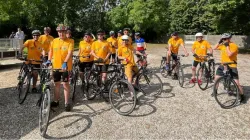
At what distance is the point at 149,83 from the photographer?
7.41 metres

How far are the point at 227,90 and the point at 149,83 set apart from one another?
2036 millimetres

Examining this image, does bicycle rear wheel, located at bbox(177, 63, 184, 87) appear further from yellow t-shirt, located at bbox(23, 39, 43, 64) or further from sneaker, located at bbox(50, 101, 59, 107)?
yellow t-shirt, located at bbox(23, 39, 43, 64)

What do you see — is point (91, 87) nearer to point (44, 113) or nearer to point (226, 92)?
point (44, 113)

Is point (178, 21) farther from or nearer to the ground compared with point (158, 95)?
farther from the ground

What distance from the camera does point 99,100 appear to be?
696cm

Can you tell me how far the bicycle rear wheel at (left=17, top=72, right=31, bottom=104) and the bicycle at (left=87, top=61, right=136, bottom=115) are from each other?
5.12 feet

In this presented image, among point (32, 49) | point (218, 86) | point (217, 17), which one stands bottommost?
point (218, 86)

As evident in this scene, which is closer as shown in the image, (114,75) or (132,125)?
(132,125)

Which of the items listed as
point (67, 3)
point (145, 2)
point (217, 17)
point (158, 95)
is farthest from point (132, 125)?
point (67, 3)

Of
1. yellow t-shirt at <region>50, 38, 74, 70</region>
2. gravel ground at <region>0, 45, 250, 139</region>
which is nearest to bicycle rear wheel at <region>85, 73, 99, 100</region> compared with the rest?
gravel ground at <region>0, 45, 250, 139</region>

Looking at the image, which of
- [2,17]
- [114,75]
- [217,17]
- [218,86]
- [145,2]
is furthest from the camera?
[145,2]

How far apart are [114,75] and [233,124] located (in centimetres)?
280

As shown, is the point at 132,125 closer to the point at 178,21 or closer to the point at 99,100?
the point at 99,100

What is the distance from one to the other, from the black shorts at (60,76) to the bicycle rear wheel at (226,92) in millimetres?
3568
